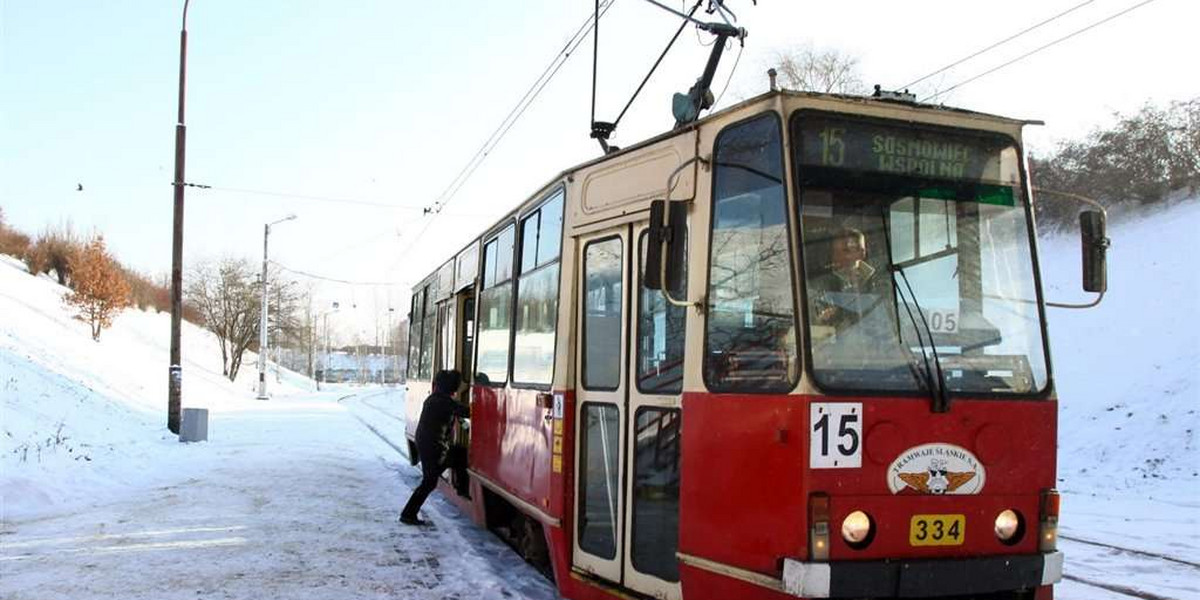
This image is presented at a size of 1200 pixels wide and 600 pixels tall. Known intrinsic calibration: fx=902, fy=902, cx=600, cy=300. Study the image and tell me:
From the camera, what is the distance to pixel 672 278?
4.48m

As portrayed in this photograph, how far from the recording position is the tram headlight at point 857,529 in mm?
4203

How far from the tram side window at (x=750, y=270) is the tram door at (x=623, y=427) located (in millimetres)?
452

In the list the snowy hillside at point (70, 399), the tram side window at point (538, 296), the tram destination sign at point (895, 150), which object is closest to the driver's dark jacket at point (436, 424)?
the tram side window at point (538, 296)

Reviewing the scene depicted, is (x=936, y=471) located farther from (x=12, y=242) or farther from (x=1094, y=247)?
A: (x=12, y=242)

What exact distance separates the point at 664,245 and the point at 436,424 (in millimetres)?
5581

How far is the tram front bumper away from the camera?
13.4 ft

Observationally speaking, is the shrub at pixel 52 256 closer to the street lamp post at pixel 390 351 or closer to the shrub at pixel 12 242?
the shrub at pixel 12 242

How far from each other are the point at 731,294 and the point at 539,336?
2378mm

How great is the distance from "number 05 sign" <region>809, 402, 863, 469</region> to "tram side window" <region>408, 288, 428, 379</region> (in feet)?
33.9

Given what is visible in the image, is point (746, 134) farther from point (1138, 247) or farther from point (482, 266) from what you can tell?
point (1138, 247)

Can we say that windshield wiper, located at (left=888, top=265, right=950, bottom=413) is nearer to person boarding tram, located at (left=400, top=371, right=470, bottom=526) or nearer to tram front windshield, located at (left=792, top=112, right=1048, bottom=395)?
tram front windshield, located at (left=792, top=112, right=1048, bottom=395)

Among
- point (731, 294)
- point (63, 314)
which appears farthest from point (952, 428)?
point (63, 314)

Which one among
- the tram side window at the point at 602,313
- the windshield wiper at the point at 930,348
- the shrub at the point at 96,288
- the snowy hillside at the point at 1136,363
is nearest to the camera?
the windshield wiper at the point at 930,348

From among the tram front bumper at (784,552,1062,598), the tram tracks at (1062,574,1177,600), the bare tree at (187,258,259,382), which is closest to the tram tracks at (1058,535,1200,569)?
the tram tracks at (1062,574,1177,600)
